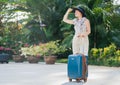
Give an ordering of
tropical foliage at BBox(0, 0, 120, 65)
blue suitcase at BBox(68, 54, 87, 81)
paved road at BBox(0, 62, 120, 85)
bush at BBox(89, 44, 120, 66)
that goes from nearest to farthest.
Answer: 1. blue suitcase at BBox(68, 54, 87, 81)
2. paved road at BBox(0, 62, 120, 85)
3. bush at BBox(89, 44, 120, 66)
4. tropical foliage at BBox(0, 0, 120, 65)

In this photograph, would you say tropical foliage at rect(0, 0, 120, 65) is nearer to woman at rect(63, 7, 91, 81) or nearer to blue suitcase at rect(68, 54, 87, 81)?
woman at rect(63, 7, 91, 81)

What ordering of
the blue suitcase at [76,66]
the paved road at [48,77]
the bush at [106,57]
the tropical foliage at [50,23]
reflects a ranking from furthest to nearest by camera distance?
the tropical foliage at [50,23]
the bush at [106,57]
the paved road at [48,77]
the blue suitcase at [76,66]

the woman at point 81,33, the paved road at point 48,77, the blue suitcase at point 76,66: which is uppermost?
the woman at point 81,33

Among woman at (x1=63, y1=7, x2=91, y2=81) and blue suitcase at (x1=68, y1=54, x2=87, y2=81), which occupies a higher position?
woman at (x1=63, y1=7, x2=91, y2=81)

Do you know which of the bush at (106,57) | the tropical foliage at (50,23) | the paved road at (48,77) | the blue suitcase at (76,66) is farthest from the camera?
the tropical foliage at (50,23)

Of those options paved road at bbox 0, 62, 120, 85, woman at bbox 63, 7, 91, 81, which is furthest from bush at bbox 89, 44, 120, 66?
woman at bbox 63, 7, 91, 81

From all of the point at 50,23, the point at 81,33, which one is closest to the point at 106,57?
the point at 50,23

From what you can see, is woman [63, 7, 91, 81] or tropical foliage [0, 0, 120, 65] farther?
tropical foliage [0, 0, 120, 65]

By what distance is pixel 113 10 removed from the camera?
59.8 ft

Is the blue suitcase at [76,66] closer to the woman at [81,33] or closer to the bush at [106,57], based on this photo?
the woman at [81,33]

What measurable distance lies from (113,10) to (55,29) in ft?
11.2

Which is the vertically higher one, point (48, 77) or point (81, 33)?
point (81, 33)

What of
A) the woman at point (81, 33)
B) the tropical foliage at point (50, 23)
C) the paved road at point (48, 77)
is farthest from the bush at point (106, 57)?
the woman at point (81, 33)

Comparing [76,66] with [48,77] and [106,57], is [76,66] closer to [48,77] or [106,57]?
[48,77]
